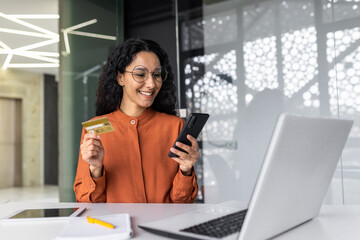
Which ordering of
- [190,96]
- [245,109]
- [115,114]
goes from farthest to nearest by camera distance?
[190,96]
[245,109]
[115,114]

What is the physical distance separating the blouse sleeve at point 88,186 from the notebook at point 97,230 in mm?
484

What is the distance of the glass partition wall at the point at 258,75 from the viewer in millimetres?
2889

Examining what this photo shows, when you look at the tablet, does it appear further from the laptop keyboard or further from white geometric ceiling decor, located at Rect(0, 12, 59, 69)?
white geometric ceiling decor, located at Rect(0, 12, 59, 69)

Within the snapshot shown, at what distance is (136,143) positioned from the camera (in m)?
1.75

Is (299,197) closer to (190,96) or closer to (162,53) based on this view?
(162,53)

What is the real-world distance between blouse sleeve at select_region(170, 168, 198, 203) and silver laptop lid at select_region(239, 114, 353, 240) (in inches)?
27.3

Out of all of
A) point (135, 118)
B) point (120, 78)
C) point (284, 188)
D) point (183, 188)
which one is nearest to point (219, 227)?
point (284, 188)

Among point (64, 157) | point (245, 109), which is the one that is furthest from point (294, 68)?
point (64, 157)

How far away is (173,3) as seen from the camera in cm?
388

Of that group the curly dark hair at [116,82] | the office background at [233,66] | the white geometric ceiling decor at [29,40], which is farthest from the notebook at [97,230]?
the white geometric ceiling decor at [29,40]

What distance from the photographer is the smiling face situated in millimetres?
1764

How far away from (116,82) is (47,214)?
0.96 m

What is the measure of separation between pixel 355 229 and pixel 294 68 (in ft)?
7.63

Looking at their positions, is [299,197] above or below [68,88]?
below
